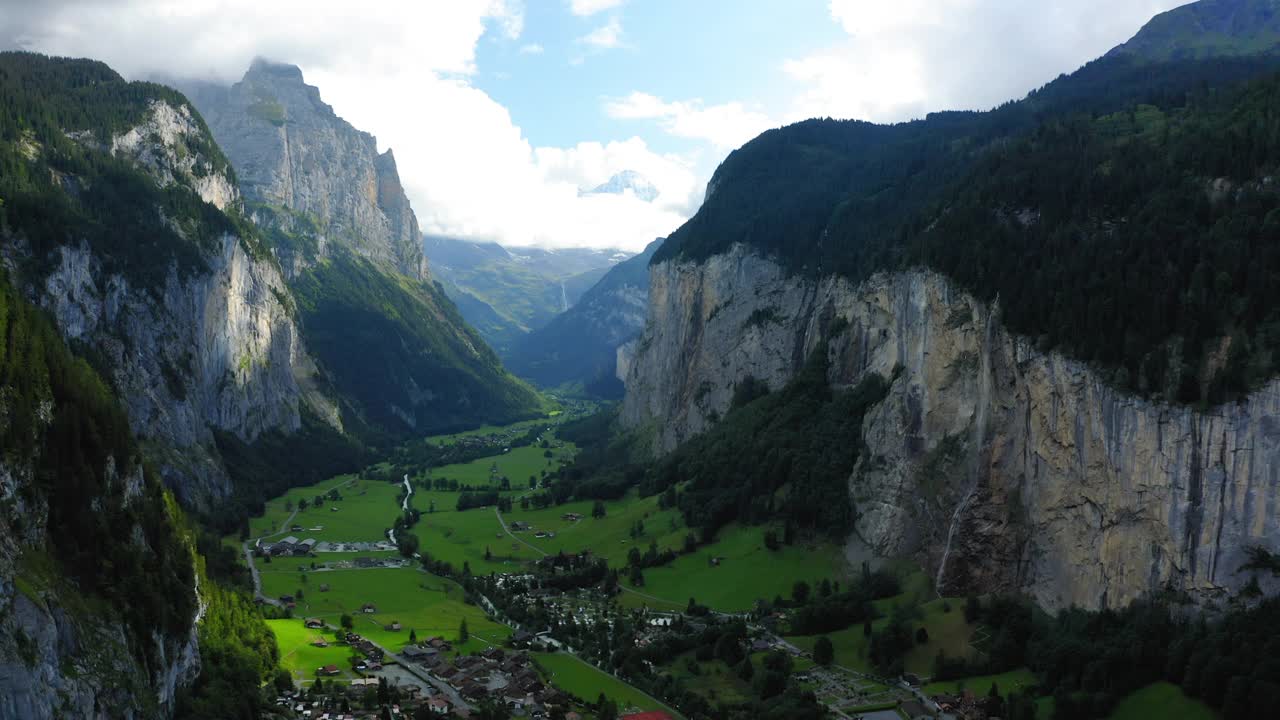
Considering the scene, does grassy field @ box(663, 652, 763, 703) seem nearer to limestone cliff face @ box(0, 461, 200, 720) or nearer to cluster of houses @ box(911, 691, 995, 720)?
cluster of houses @ box(911, 691, 995, 720)

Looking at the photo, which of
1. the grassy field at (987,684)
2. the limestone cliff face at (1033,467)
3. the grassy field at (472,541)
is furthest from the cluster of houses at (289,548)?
the grassy field at (987,684)

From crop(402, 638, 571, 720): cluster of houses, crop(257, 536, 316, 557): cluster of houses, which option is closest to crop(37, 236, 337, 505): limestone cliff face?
A: crop(257, 536, 316, 557): cluster of houses

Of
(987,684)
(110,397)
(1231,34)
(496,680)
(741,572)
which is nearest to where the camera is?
(987,684)

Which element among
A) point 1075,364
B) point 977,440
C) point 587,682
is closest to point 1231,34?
point 977,440

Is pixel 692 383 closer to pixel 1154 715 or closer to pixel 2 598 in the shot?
pixel 1154 715

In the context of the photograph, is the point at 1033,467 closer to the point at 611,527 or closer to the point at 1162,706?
the point at 1162,706

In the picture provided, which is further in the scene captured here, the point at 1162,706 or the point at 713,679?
the point at 713,679
